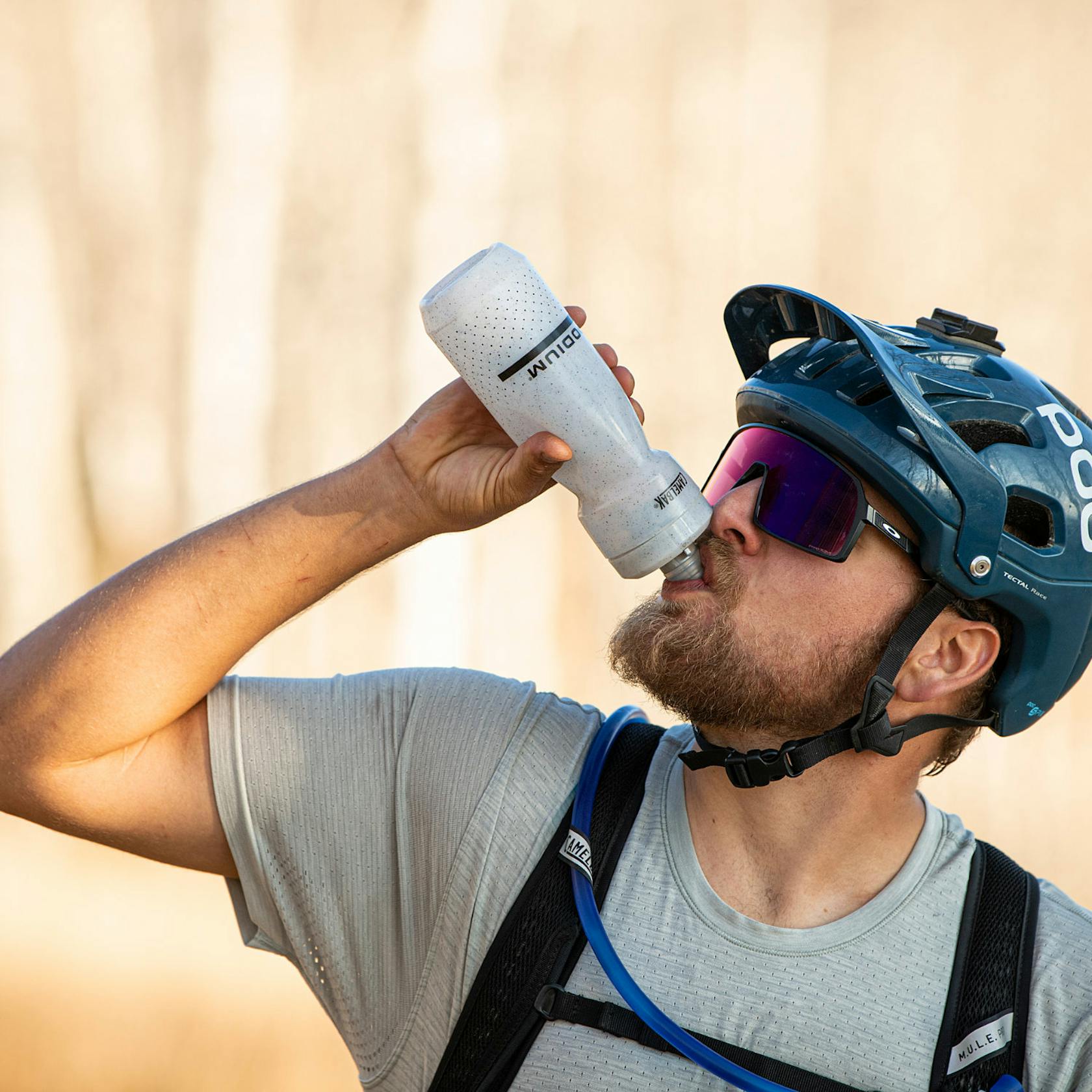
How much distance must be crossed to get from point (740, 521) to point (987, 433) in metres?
0.57

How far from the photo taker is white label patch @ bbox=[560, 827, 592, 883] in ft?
8.07

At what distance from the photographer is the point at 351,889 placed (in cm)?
257

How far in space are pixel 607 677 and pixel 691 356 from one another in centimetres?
170

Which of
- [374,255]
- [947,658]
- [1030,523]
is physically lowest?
[947,658]

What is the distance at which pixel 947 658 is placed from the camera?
270cm

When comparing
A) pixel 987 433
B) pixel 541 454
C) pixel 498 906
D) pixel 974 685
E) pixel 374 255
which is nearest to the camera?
pixel 541 454

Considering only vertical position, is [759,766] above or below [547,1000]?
above

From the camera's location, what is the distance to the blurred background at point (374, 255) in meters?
5.76

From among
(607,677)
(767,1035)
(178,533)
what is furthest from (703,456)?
(767,1035)

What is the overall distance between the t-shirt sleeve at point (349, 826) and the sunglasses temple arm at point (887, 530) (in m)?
0.89

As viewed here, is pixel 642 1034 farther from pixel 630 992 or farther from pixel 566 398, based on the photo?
pixel 566 398

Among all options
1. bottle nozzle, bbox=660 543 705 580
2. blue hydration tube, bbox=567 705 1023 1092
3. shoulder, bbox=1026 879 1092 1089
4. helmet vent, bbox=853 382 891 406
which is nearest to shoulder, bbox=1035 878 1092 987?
shoulder, bbox=1026 879 1092 1089

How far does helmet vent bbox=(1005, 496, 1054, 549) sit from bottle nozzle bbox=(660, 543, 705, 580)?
0.69 metres

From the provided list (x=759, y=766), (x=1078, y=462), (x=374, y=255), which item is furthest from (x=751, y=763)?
(x=374, y=255)
